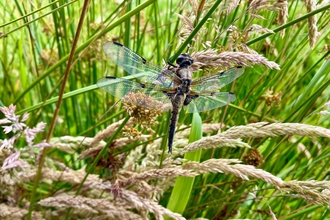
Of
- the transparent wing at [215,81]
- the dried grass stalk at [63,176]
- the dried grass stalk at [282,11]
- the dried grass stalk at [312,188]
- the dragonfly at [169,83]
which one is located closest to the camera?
the dried grass stalk at [312,188]

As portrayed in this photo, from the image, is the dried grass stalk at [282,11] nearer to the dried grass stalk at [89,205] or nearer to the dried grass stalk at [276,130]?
the dried grass stalk at [276,130]

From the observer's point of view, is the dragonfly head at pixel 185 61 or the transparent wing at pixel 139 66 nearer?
the dragonfly head at pixel 185 61

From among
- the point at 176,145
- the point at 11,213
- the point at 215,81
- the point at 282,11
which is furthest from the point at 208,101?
the point at 11,213

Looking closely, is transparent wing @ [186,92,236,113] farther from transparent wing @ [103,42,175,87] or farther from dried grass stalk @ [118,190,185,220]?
dried grass stalk @ [118,190,185,220]

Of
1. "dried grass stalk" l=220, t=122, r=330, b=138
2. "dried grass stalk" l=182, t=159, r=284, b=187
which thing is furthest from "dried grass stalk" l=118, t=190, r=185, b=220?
"dried grass stalk" l=220, t=122, r=330, b=138

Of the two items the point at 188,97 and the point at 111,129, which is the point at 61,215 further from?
the point at 188,97

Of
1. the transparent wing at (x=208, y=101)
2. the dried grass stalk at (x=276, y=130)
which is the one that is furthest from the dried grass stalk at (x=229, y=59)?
the transparent wing at (x=208, y=101)

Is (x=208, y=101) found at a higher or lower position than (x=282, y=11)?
Answer: lower

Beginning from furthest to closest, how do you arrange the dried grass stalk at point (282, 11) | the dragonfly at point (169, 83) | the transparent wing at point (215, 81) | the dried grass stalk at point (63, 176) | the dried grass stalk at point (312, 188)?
→ 1. the dried grass stalk at point (63, 176)
2. the transparent wing at point (215, 81)
3. the dragonfly at point (169, 83)
4. the dried grass stalk at point (282, 11)
5. the dried grass stalk at point (312, 188)

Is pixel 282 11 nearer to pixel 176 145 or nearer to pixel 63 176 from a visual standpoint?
pixel 176 145
